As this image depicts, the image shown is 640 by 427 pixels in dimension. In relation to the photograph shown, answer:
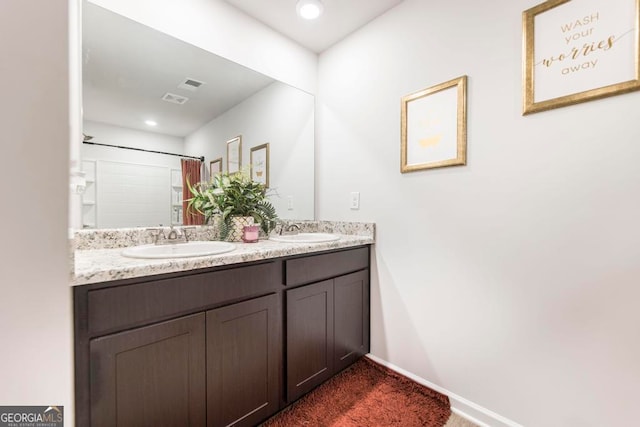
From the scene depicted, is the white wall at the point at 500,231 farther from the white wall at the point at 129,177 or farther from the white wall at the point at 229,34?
the white wall at the point at 129,177

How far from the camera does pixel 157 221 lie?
1.53 metres

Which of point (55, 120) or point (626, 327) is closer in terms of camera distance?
point (55, 120)

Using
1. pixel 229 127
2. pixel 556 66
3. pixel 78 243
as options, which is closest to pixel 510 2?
pixel 556 66

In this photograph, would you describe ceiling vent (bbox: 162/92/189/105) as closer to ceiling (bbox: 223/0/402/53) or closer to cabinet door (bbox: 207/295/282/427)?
ceiling (bbox: 223/0/402/53)

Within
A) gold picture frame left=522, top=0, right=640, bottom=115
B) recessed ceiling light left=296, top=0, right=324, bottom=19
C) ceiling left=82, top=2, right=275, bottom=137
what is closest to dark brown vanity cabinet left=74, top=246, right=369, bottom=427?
ceiling left=82, top=2, right=275, bottom=137

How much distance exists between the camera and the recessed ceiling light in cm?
166

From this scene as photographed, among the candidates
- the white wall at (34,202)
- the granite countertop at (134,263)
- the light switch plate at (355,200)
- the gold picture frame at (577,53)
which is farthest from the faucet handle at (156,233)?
the gold picture frame at (577,53)

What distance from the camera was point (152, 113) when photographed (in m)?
1.54

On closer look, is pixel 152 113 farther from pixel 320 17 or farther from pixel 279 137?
pixel 320 17

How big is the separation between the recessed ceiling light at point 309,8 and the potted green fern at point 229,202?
3.54ft

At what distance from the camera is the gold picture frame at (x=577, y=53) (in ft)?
3.30

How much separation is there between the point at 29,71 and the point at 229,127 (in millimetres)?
1179

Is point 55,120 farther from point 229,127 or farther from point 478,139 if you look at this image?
point 478,139

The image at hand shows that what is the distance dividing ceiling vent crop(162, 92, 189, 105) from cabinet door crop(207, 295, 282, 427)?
125 cm
